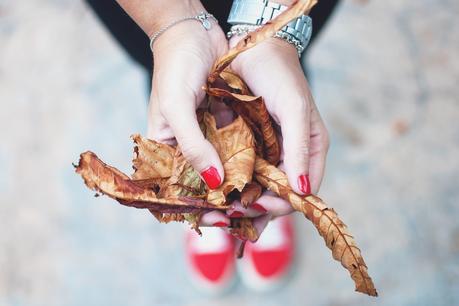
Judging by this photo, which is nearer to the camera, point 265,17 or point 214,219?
point 214,219

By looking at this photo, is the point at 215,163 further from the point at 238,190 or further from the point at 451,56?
the point at 451,56

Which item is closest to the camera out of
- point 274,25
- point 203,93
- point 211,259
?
point 274,25

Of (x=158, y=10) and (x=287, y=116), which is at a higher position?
(x=158, y=10)

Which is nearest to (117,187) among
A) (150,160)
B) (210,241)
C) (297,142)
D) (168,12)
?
(150,160)

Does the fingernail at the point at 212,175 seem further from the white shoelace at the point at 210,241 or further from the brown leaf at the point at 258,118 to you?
the white shoelace at the point at 210,241

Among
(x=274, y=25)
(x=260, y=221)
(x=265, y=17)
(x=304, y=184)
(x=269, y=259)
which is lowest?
(x=269, y=259)

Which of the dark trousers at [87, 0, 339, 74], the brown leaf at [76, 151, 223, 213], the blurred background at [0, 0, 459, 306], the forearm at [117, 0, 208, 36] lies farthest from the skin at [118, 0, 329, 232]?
the blurred background at [0, 0, 459, 306]

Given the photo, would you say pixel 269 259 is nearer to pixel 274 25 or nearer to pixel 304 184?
pixel 304 184

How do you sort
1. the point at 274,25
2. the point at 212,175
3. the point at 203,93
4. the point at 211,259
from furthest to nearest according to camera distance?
1. the point at 211,259
2. the point at 203,93
3. the point at 212,175
4. the point at 274,25
